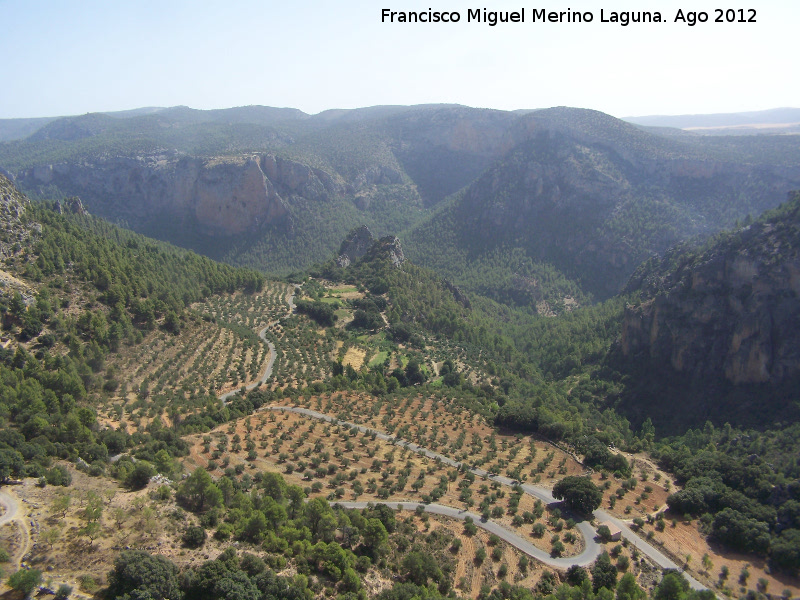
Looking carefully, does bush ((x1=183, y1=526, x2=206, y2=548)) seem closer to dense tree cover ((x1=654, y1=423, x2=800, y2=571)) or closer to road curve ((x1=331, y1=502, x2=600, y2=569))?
road curve ((x1=331, y1=502, x2=600, y2=569))

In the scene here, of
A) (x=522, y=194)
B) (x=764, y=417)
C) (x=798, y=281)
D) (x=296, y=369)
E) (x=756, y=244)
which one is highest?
(x=522, y=194)

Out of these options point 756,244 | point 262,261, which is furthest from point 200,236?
point 756,244

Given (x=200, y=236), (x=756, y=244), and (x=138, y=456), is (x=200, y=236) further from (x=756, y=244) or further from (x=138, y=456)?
(x=756, y=244)

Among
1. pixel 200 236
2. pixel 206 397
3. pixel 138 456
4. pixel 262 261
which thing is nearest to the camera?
pixel 138 456

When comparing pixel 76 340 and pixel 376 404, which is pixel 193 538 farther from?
pixel 76 340

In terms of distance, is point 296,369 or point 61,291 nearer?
point 61,291

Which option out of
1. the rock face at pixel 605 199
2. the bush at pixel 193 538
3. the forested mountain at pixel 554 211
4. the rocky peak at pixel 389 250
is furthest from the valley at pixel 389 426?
the forested mountain at pixel 554 211
